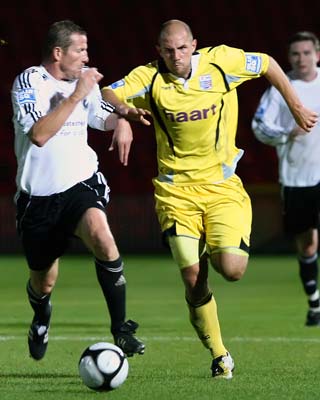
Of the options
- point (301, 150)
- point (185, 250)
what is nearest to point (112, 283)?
point (185, 250)

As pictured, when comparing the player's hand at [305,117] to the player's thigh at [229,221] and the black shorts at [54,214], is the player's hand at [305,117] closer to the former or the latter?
the player's thigh at [229,221]

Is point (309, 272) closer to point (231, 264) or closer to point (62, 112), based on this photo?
point (231, 264)

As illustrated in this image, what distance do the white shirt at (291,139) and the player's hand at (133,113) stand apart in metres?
3.41

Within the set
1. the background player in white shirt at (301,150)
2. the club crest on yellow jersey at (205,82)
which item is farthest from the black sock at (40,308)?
the background player in white shirt at (301,150)

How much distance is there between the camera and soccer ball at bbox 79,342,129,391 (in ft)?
23.6

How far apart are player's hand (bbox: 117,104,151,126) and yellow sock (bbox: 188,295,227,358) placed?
4.02 feet

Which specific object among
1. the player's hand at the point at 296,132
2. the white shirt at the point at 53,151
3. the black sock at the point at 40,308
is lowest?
the black sock at the point at 40,308

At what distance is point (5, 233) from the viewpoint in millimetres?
19500

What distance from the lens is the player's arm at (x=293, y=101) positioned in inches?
338

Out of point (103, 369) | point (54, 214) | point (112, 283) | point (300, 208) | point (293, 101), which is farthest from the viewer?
point (300, 208)

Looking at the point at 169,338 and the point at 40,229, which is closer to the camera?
the point at 40,229

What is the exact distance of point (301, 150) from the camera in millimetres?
11867

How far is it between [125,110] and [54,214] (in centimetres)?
82

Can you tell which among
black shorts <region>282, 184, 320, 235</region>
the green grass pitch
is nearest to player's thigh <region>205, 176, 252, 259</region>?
the green grass pitch
